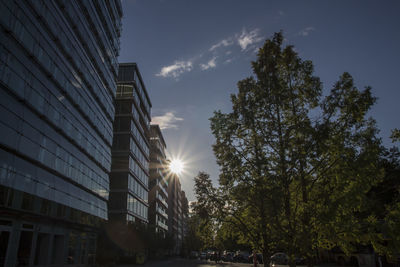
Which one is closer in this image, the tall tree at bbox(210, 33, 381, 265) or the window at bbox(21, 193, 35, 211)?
the tall tree at bbox(210, 33, 381, 265)

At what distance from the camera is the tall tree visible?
28.8 ft

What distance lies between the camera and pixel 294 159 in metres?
9.74

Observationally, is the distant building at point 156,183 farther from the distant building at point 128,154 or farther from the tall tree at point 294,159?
the tall tree at point 294,159

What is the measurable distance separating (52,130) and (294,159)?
2494cm

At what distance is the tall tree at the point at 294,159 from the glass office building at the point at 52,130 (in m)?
17.6

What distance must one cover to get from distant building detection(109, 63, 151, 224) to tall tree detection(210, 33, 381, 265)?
146ft

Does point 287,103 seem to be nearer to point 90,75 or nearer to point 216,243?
point 216,243

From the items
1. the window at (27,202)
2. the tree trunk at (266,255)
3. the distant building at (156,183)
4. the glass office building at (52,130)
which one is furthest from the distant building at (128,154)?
the tree trunk at (266,255)

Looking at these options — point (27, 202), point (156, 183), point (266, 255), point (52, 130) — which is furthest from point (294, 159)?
point (156, 183)

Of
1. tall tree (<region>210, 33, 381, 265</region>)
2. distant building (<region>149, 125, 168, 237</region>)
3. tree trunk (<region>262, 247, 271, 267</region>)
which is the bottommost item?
tree trunk (<region>262, 247, 271, 267</region>)

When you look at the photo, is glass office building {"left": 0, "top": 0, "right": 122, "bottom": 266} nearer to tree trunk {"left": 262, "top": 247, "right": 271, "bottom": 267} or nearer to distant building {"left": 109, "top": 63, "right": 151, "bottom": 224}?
distant building {"left": 109, "top": 63, "right": 151, "bottom": 224}

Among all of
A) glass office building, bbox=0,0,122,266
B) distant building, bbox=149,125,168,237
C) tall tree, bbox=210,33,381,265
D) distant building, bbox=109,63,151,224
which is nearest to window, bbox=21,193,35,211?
glass office building, bbox=0,0,122,266

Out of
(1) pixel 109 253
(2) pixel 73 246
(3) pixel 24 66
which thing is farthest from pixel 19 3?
(1) pixel 109 253

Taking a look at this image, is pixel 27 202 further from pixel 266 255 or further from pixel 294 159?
pixel 294 159
